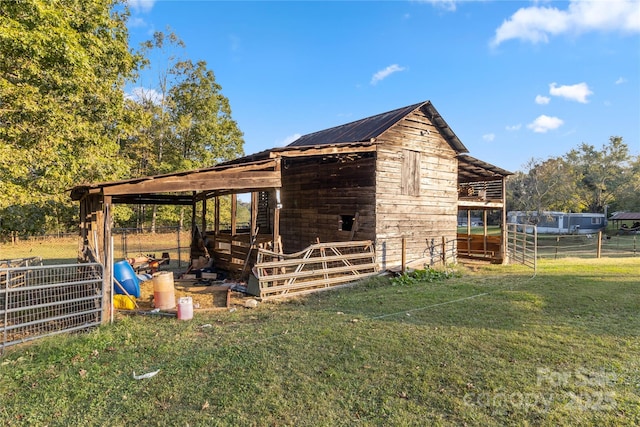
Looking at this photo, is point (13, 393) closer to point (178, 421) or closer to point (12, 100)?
point (178, 421)

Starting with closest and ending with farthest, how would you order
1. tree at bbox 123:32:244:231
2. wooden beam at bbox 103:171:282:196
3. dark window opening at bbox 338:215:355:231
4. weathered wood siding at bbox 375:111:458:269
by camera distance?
wooden beam at bbox 103:171:282:196, weathered wood siding at bbox 375:111:458:269, dark window opening at bbox 338:215:355:231, tree at bbox 123:32:244:231

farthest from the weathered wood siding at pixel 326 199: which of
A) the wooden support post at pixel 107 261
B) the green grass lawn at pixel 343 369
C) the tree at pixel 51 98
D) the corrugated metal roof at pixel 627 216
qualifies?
the corrugated metal roof at pixel 627 216

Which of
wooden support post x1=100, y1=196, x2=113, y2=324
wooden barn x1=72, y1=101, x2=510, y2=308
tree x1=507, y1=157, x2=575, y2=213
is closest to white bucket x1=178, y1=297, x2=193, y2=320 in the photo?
wooden support post x1=100, y1=196, x2=113, y2=324

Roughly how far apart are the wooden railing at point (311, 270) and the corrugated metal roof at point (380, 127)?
374 cm

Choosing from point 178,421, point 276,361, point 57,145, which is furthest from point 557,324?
point 57,145

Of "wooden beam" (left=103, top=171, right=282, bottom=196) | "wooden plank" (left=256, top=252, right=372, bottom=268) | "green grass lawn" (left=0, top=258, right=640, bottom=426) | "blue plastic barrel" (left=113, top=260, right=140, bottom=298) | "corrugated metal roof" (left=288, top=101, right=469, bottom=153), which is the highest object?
"corrugated metal roof" (left=288, top=101, right=469, bottom=153)

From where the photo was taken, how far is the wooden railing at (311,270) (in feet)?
27.4

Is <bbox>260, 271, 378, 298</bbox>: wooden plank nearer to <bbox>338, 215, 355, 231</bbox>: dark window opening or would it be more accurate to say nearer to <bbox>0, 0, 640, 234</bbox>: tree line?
<bbox>338, 215, 355, 231</bbox>: dark window opening

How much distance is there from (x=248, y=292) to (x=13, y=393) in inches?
198

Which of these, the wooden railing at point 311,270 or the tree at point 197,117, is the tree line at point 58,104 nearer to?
the wooden railing at point 311,270

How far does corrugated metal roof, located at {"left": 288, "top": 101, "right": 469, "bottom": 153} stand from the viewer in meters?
11.9

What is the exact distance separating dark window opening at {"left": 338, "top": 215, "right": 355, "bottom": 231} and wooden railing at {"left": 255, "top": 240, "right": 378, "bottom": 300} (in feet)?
3.66

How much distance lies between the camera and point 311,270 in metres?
9.95

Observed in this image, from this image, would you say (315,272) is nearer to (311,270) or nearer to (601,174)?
(311,270)
